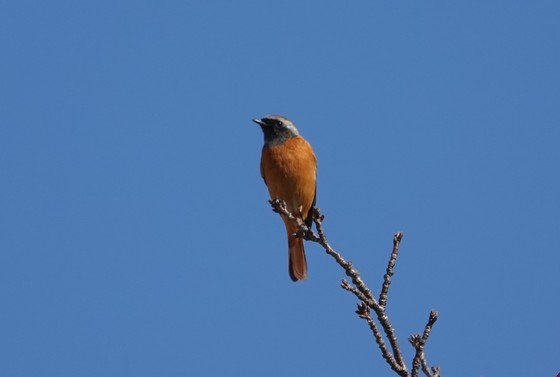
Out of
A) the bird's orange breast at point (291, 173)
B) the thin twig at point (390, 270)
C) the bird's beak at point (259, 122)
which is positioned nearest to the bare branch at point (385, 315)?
the thin twig at point (390, 270)

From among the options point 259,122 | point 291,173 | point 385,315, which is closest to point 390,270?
point 385,315

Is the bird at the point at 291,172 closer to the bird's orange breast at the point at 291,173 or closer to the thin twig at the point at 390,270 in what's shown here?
the bird's orange breast at the point at 291,173

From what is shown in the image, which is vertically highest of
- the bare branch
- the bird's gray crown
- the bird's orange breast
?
the bird's gray crown

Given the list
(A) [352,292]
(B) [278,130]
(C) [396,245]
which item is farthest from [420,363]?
(B) [278,130]

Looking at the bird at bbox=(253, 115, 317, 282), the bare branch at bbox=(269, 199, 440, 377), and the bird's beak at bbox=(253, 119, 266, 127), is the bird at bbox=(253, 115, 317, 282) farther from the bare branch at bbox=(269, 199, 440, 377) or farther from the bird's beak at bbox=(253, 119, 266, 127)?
the bare branch at bbox=(269, 199, 440, 377)

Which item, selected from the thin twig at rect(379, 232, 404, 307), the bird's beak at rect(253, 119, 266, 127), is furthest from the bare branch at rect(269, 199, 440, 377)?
the bird's beak at rect(253, 119, 266, 127)

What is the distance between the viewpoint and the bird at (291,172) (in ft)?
24.4

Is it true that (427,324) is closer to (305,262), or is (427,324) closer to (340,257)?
(340,257)

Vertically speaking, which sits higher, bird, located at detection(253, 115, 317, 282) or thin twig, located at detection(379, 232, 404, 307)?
bird, located at detection(253, 115, 317, 282)

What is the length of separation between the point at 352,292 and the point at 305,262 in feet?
13.3

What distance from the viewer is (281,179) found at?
7414 millimetres

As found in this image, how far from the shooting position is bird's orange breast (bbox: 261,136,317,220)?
7422 mm

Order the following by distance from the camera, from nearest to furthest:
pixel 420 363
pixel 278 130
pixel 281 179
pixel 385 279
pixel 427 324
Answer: pixel 420 363 < pixel 427 324 < pixel 385 279 < pixel 281 179 < pixel 278 130

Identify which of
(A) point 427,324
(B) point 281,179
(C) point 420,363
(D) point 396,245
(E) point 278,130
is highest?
(E) point 278,130
